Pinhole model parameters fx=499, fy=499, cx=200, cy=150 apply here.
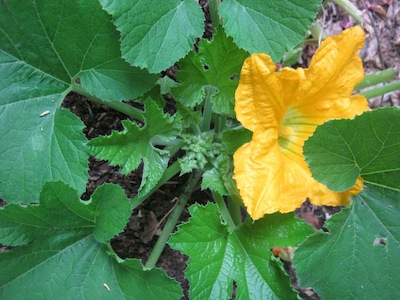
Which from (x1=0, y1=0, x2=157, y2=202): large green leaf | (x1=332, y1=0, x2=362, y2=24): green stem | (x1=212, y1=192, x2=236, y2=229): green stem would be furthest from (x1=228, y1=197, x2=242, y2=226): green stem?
(x1=332, y1=0, x2=362, y2=24): green stem

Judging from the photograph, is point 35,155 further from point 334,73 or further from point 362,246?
point 362,246

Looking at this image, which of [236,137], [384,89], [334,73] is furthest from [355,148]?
[384,89]

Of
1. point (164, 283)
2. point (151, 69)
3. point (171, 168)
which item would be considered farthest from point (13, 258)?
point (151, 69)

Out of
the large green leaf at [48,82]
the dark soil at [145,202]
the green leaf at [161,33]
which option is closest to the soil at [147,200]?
the dark soil at [145,202]

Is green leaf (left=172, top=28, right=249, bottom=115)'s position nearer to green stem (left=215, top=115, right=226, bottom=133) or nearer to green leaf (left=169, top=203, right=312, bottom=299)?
green stem (left=215, top=115, right=226, bottom=133)

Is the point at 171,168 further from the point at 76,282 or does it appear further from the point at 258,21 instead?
the point at 258,21

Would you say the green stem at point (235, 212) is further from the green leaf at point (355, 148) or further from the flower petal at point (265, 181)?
the green leaf at point (355, 148)

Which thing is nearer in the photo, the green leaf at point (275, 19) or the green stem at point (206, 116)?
the green leaf at point (275, 19)
